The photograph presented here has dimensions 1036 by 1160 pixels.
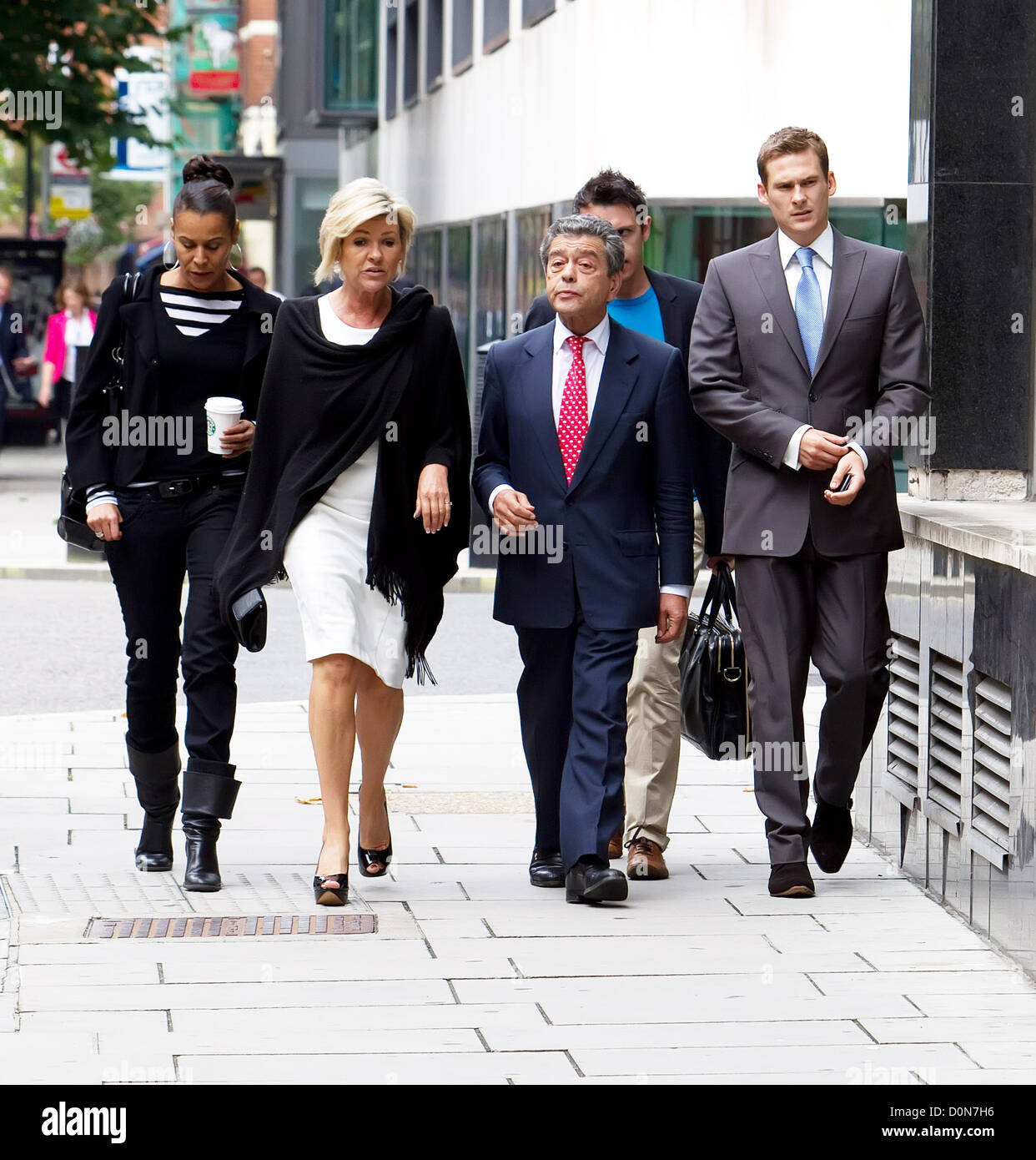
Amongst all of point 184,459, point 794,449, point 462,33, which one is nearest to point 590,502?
point 794,449

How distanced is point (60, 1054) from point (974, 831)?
8.34 ft

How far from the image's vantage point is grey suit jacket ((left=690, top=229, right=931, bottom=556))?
21.0 ft

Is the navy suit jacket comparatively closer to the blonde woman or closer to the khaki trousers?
the blonde woman

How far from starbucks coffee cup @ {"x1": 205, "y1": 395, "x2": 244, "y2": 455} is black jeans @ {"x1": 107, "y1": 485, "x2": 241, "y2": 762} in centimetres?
20

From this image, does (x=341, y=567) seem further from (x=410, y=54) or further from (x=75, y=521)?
(x=410, y=54)

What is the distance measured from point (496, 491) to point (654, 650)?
3.19 feet

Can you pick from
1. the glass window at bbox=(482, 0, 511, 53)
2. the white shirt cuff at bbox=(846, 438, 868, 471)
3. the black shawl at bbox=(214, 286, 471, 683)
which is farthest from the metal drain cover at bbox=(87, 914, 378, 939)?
the glass window at bbox=(482, 0, 511, 53)

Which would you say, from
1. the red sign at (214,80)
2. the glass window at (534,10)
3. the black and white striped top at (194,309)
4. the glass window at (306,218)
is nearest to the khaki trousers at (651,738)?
the black and white striped top at (194,309)

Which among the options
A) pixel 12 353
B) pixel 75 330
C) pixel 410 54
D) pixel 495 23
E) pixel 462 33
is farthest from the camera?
pixel 410 54

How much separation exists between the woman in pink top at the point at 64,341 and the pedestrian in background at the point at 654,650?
637 inches

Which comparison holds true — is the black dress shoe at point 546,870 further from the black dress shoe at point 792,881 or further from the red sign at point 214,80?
the red sign at point 214,80

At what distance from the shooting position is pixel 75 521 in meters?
6.70

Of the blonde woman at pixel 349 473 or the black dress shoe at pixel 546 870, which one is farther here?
the black dress shoe at pixel 546 870

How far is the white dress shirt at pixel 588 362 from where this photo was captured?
6.48 meters
